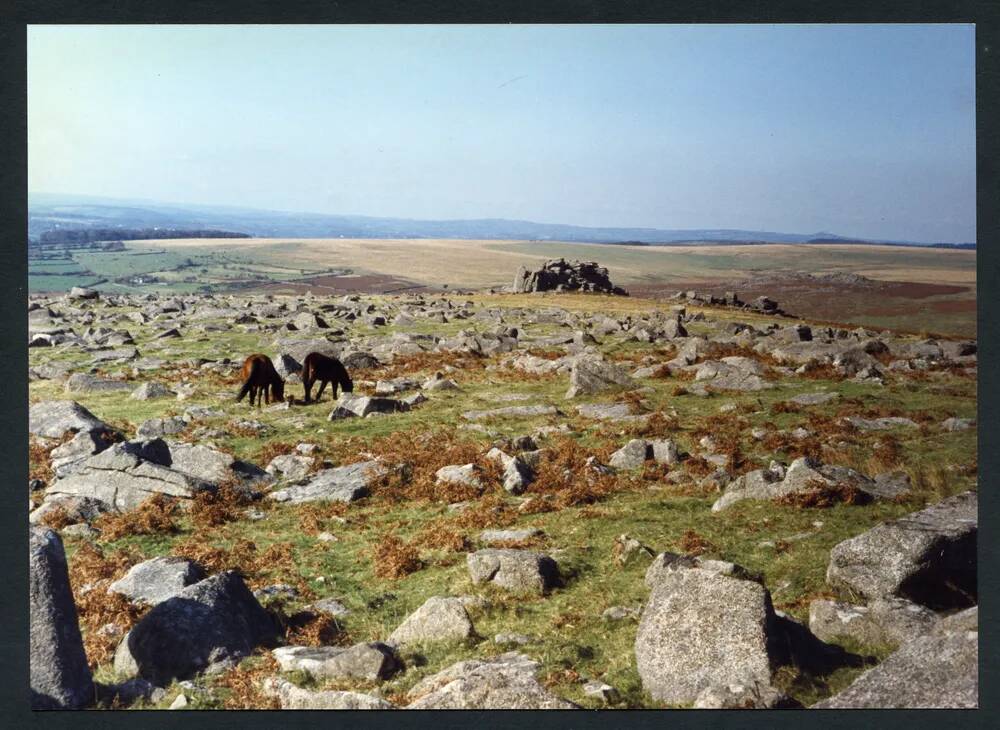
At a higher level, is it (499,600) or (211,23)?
(211,23)

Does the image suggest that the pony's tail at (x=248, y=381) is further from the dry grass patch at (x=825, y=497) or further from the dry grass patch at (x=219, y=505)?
the dry grass patch at (x=825, y=497)

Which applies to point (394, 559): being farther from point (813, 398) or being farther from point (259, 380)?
point (813, 398)

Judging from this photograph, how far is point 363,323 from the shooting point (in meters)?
29.6

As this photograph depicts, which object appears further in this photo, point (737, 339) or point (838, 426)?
point (737, 339)

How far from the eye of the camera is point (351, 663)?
9281 millimetres

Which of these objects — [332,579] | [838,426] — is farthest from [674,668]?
[838,426]

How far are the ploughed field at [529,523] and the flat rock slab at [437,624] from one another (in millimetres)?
35

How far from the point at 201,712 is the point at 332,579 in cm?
235

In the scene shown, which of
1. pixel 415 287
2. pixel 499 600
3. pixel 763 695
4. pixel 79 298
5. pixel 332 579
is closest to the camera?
pixel 763 695

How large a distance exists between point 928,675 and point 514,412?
948 centimetres

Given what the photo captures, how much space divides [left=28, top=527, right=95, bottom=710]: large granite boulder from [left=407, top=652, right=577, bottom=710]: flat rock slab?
148 inches

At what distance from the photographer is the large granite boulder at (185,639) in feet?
30.5

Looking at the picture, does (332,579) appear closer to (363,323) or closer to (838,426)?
(838,426)

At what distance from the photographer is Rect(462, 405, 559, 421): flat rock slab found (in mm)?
16781
